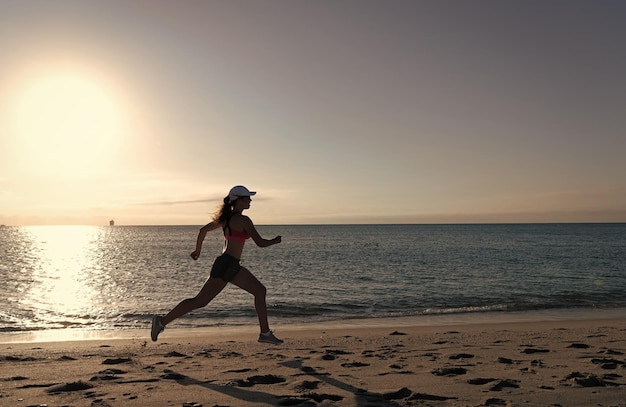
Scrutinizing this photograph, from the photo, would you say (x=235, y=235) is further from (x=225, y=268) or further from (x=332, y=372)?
(x=332, y=372)

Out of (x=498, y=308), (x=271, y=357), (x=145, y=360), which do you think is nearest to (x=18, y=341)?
(x=145, y=360)

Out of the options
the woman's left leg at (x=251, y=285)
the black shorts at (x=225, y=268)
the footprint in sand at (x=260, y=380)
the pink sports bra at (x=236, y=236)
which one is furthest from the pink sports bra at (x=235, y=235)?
the footprint in sand at (x=260, y=380)

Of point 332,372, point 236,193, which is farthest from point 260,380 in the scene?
point 236,193

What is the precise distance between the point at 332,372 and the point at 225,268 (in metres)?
2.01

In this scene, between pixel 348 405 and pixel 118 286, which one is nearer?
pixel 348 405

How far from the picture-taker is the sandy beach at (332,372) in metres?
5.07

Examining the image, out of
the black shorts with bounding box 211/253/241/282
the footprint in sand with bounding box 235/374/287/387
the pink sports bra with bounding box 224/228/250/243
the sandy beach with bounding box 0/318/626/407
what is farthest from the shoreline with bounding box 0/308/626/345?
the footprint in sand with bounding box 235/374/287/387

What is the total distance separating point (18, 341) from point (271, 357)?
6.73 metres

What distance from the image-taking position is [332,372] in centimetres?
639

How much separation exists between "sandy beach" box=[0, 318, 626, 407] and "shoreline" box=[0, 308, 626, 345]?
6.51 ft

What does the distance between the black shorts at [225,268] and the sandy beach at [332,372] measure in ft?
3.91

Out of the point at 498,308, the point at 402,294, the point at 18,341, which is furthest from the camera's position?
the point at 402,294

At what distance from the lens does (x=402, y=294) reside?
2148 centimetres

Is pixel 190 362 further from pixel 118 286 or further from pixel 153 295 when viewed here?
pixel 118 286
